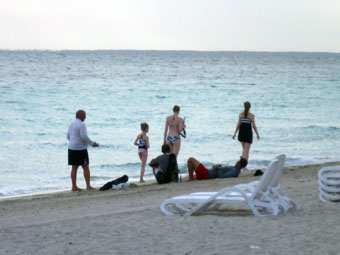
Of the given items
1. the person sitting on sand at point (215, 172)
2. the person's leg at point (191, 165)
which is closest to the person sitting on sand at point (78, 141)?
the person's leg at point (191, 165)

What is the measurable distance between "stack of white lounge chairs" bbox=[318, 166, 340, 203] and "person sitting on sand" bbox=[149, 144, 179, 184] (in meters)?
3.74

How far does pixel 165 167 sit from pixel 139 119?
69.2 feet

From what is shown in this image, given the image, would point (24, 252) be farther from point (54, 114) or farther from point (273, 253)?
point (54, 114)

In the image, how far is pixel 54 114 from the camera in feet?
110

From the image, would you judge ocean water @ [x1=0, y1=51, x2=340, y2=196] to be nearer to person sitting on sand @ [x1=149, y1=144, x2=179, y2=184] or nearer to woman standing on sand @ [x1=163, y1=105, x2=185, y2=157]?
woman standing on sand @ [x1=163, y1=105, x2=185, y2=157]

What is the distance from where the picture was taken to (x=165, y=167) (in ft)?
35.3

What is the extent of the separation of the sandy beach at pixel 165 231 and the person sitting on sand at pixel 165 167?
228 centimetres

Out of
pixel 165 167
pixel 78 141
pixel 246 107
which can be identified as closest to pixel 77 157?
pixel 78 141

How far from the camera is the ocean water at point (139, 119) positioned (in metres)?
16.9

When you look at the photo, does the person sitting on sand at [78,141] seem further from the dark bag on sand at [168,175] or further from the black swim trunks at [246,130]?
the black swim trunks at [246,130]

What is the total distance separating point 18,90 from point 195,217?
42.8 m

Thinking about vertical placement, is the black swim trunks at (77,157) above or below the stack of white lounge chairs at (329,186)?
below

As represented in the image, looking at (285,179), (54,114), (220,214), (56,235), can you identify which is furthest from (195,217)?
(54,114)

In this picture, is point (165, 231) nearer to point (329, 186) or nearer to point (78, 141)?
point (329, 186)
